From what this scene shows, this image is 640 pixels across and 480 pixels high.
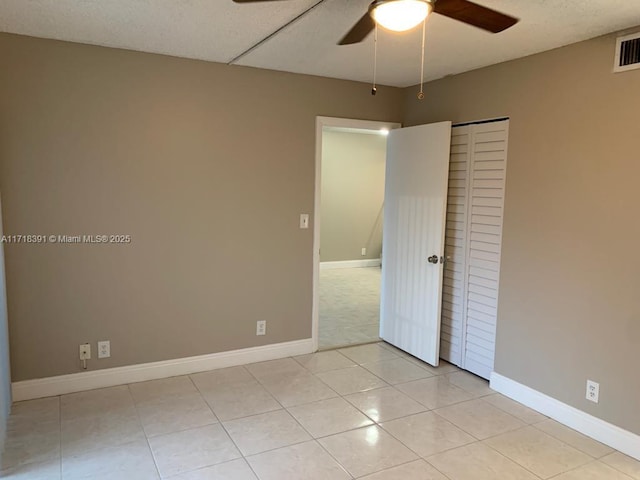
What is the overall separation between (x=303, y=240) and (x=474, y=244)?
4.57ft

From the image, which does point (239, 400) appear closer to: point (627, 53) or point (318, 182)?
point (318, 182)

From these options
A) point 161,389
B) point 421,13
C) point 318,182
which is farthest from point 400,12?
point 161,389

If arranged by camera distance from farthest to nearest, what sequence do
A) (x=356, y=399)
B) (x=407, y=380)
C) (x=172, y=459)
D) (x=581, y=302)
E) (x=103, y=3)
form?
(x=407, y=380)
(x=356, y=399)
(x=581, y=302)
(x=172, y=459)
(x=103, y=3)

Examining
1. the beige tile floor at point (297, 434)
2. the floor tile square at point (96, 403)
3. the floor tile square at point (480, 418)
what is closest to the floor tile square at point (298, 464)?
the beige tile floor at point (297, 434)

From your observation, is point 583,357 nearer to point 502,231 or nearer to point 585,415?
point 585,415

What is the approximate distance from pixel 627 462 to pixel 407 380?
1447 millimetres

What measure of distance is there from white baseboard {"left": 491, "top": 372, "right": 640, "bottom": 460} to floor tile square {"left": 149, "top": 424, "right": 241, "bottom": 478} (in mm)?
1966

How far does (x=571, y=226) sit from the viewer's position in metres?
2.79

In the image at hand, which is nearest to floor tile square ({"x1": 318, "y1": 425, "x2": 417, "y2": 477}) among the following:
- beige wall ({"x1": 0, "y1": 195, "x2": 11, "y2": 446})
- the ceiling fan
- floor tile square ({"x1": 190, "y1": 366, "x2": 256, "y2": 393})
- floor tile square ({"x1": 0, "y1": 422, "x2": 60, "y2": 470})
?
floor tile square ({"x1": 190, "y1": 366, "x2": 256, "y2": 393})

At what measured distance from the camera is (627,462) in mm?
2475

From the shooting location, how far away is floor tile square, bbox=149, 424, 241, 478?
237 centimetres

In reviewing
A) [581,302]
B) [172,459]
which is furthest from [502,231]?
[172,459]

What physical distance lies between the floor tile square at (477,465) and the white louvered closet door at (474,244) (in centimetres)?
100

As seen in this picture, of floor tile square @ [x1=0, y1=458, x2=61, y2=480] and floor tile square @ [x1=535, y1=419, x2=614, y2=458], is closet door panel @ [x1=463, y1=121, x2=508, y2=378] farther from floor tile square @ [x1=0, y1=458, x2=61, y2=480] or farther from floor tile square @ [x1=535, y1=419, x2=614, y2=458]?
floor tile square @ [x1=0, y1=458, x2=61, y2=480]
